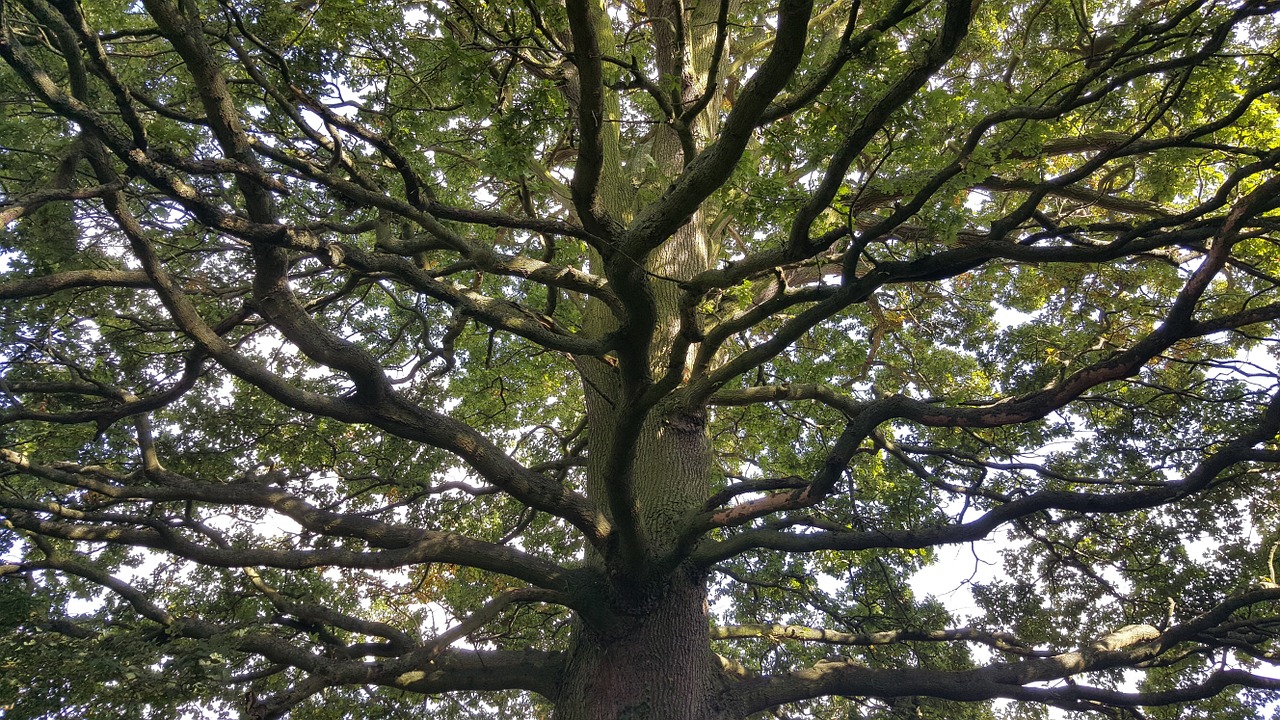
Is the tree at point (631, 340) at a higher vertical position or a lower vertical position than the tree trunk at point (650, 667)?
higher

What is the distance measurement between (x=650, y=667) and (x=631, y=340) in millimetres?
2702

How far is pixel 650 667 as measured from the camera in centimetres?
529

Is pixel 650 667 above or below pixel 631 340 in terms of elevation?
below

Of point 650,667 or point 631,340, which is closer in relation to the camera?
point 631,340

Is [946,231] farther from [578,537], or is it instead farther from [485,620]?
[578,537]

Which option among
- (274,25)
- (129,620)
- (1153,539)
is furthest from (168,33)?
(1153,539)

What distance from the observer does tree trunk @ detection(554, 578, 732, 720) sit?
16.9 ft

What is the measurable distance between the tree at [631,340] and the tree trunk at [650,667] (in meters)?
0.03

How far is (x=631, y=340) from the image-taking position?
4.40 metres

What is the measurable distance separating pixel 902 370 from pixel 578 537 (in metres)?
4.82

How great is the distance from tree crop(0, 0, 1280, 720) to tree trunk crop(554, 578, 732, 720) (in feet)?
0.10

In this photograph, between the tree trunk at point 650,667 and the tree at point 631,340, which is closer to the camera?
the tree at point 631,340

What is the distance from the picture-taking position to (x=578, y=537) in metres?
9.08

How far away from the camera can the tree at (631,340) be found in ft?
12.9
